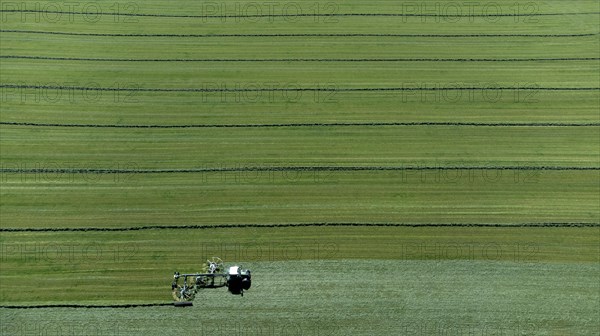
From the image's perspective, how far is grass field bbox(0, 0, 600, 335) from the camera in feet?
65.5

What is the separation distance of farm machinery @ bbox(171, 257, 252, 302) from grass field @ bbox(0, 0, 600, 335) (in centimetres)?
61

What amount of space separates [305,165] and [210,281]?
311 inches

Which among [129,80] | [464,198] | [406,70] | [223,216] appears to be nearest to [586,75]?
[406,70]

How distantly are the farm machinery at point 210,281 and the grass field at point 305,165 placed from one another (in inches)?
24.1

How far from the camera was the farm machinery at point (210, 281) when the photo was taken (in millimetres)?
19938

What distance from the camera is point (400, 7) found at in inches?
1291

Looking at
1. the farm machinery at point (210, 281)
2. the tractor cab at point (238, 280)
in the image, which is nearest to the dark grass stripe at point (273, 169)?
the farm machinery at point (210, 281)

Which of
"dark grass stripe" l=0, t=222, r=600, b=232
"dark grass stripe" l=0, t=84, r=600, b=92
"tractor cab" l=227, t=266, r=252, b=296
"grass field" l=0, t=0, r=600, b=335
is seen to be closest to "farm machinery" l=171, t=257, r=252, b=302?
"tractor cab" l=227, t=266, r=252, b=296

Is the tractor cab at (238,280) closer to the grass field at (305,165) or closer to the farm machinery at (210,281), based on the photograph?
the farm machinery at (210,281)

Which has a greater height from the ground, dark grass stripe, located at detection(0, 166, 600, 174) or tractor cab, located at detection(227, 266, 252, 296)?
dark grass stripe, located at detection(0, 166, 600, 174)

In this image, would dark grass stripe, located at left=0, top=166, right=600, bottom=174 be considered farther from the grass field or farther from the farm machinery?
the farm machinery

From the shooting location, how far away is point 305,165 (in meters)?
24.2


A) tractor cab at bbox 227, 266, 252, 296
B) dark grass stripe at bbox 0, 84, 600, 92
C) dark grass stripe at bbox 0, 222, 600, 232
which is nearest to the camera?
tractor cab at bbox 227, 266, 252, 296

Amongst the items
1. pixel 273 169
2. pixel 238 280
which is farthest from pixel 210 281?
pixel 273 169
